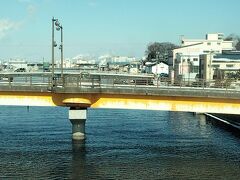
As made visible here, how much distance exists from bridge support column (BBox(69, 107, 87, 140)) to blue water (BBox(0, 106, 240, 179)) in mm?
903

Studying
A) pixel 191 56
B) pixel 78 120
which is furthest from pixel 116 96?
pixel 191 56

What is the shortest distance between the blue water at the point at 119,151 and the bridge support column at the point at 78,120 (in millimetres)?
903

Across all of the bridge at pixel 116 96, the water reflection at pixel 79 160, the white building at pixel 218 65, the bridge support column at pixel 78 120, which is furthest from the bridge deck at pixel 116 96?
the white building at pixel 218 65

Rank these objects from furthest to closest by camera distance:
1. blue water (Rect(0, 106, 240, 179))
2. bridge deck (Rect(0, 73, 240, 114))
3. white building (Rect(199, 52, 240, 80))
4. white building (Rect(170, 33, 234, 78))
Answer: white building (Rect(170, 33, 234, 78)) < white building (Rect(199, 52, 240, 80)) < bridge deck (Rect(0, 73, 240, 114)) < blue water (Rect(0, 106, 240, 179))

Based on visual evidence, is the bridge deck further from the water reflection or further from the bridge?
the water reflection

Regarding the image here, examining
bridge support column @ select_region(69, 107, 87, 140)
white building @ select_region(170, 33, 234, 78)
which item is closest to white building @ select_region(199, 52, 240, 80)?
white building @ select_region(170, 33, 234, 78)

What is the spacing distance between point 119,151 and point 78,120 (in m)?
5.13

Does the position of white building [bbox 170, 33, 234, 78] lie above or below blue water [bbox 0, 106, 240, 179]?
above

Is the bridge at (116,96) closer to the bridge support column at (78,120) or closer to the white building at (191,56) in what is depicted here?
the bridge support column at (78,120)

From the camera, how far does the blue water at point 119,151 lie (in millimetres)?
32219

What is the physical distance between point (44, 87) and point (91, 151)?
6.70 m

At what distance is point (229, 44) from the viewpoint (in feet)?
553

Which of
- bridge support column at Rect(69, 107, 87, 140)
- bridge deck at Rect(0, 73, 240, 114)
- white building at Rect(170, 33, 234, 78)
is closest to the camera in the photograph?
bridge deck at Rect(0, 73, 240, 114)

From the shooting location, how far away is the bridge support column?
40.4 meters
